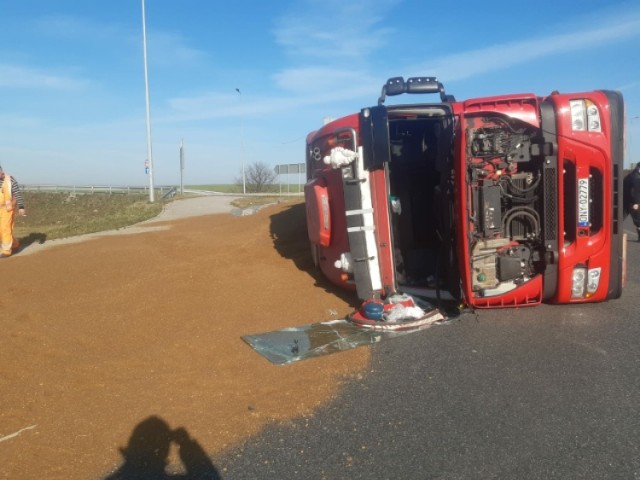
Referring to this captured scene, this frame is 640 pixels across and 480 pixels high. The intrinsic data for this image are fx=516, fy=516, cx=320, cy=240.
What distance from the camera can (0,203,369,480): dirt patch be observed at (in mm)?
3037

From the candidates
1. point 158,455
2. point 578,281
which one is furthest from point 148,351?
point 578,281

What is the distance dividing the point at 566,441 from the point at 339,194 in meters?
3.48

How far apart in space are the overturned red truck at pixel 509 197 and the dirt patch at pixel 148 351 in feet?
3.75

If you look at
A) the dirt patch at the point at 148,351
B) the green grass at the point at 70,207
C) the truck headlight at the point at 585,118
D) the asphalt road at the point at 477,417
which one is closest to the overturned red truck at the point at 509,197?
the truck headlight at the point at 585,118

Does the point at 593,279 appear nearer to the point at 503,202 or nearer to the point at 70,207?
the point at 503,202

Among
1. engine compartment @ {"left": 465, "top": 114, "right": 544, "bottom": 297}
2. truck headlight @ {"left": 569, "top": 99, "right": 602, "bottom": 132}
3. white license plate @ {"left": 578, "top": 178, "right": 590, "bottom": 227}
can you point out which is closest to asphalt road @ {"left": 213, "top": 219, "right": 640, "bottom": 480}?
engine compartment @ {"left": 465, "top": 114, "right": 544, "bottom": 297}

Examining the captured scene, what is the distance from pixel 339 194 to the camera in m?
5.64

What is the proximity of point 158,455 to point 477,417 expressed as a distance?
182 centimetres

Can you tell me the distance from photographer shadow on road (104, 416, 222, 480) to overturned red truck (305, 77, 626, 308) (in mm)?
2763

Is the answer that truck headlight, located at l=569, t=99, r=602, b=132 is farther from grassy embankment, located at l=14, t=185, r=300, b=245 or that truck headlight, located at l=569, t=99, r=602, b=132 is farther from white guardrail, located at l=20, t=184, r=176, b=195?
white guardrail, located at l=20, t=184, r=176, b=195

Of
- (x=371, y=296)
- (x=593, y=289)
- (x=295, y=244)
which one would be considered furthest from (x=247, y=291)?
(x=593, y=289)

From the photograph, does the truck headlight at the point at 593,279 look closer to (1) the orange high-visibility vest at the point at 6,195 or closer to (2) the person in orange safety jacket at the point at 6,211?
(2) the person in orange safety jacket at the point at 6,211

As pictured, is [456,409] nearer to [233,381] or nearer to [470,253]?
[233,381]

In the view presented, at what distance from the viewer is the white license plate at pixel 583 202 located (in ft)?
15.4
